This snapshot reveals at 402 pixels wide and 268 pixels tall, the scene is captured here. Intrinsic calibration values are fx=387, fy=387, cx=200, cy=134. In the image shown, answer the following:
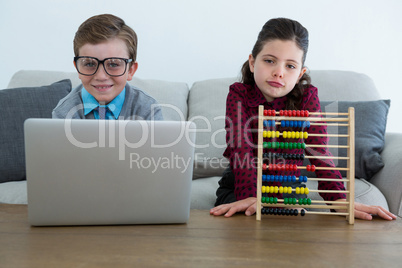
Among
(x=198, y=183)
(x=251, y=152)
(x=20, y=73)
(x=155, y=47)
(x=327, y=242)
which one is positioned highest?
(x=155, y=47)

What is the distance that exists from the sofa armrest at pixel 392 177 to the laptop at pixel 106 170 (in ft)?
4.57

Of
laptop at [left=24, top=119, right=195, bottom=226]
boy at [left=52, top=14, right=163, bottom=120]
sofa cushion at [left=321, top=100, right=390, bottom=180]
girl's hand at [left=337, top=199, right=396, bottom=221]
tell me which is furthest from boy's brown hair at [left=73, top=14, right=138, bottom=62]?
sofa cushion at [left=321, top=100, right=390, bottom=180]

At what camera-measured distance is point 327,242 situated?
40.1 inches

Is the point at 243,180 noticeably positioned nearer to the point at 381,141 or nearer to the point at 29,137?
the point at 29,137

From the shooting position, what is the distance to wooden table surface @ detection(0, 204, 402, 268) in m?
0.86

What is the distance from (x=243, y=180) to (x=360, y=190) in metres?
0.81

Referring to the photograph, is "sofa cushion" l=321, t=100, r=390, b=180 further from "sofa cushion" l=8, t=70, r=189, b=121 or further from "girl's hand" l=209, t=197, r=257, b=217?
"girl's hand" l=209, t=197, r=257, b=217

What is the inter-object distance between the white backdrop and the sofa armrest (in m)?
1.15

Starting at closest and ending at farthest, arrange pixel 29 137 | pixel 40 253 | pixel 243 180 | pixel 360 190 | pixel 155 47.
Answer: pixel 40 253, pixel 29 137, pixel 243 180, pixel 360 190, pixel 155 47

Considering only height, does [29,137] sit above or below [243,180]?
above

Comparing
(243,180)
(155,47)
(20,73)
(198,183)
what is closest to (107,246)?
(243,180)

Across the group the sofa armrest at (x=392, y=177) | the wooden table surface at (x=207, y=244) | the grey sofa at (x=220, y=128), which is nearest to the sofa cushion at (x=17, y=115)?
the grey sofa at (x=220, y=128)

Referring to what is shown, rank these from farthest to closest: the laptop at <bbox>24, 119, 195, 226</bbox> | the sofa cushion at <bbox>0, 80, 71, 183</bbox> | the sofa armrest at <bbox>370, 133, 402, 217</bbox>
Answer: the sofa cushion at <bbox>0, 80, 71, 183</bbox> < the sofa armrest at <bbox>370, 133, 402, 217</bbox> < the laptop at <bbox>24, 119, 195, 226</bbox>

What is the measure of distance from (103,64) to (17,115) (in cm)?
91
